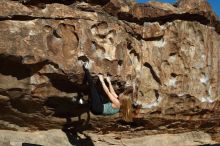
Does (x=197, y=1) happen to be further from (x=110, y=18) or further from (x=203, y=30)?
(x=110, y=18)

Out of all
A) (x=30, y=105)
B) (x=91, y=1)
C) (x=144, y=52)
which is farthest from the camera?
(x=144, y=52)

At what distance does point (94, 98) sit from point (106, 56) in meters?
1.14

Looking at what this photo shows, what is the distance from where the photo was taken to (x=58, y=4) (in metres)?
11.2

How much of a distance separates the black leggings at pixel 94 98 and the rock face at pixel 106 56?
19 cm

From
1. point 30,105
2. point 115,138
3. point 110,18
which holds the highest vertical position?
point 110,18

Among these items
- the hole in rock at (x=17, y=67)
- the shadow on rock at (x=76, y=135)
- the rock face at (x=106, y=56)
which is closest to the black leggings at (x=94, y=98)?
the rock face at (x=106, y=56)

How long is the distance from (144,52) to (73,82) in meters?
2.51

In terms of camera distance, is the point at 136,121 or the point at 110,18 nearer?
the point at 110,18

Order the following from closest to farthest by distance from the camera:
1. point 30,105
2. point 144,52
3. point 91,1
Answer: point 30,105 < point 91,1 < point 144,52

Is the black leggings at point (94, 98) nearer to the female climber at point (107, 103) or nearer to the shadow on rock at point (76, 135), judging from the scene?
the female climber at point (107, 103)

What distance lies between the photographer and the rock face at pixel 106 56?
10680mm

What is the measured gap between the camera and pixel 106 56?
11.8 metres

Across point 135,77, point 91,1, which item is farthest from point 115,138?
point 91,1

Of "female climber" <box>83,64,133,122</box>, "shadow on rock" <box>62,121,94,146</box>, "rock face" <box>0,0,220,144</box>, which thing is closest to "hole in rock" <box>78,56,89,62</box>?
"rock face" <box>0,0,220,144</box>
